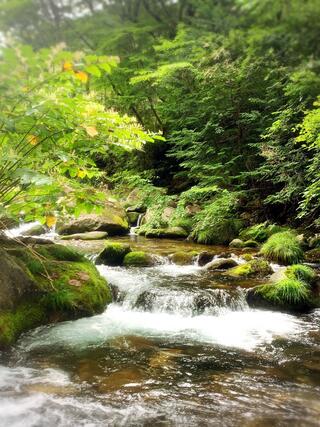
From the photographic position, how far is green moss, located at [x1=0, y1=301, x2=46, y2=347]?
208 inches

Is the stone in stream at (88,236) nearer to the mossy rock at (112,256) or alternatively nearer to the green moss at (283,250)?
the mossy rock at (112,256)

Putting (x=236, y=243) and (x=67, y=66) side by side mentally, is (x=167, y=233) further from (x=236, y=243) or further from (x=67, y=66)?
(x=67, y=66)

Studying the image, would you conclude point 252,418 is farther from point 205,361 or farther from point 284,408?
point 205,361

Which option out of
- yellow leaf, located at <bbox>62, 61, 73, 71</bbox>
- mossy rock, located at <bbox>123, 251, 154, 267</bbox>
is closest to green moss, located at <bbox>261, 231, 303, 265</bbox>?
mossy rock, located at <bbox>123, 251, 154, 267</bbox>

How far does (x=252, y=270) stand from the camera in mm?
9117

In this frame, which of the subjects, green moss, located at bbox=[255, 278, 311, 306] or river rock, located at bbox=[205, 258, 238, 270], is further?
river rock, located at bbox=[205, 258, 238, 270]

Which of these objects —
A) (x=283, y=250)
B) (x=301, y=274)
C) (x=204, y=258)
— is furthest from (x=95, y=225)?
(x=301, y=274)

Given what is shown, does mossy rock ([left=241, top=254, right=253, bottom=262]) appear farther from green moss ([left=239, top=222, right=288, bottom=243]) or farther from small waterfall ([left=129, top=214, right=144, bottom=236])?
small waterfall ([left=129, top=214, right=144, bottom=236])

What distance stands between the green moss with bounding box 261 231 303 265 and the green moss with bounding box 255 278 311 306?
2.57m

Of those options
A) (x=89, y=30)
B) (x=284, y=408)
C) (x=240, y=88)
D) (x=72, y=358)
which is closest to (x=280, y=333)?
(x=284, y=408)

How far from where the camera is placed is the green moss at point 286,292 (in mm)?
7336

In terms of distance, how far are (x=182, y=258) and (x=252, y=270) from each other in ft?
6.96

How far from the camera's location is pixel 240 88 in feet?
45.4

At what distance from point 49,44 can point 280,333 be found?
533 cm
